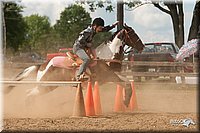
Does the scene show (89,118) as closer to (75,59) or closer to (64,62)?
(75,59)

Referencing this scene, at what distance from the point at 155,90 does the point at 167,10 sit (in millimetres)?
7335

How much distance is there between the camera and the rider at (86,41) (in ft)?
31.6

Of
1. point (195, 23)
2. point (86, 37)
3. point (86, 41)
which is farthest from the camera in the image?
point (195, 23)

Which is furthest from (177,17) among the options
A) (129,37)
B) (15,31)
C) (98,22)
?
(15,31)

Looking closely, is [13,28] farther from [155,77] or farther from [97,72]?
[97,72]

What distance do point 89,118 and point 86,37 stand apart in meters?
2.00

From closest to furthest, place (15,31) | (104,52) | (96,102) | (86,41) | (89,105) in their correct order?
(89,105)
(96,102)
(86,41)
(104,52)
(15,31)

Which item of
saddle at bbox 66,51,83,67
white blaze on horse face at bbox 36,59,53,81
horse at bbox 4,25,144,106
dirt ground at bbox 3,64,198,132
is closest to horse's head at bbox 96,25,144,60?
horse at bbox 4,25,144,106

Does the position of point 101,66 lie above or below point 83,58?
below

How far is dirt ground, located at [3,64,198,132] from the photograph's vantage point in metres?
7.49

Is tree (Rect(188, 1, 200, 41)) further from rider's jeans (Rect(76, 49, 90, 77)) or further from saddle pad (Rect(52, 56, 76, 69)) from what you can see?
rider's jeans (Rect(76, 49, 90, 77))

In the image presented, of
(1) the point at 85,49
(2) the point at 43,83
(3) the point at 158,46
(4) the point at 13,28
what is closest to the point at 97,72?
(1) the point at 85,49

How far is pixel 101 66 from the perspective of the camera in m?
10.2

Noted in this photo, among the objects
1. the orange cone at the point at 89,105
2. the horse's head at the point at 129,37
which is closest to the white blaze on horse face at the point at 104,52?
the horse's head at the point at 129,37
